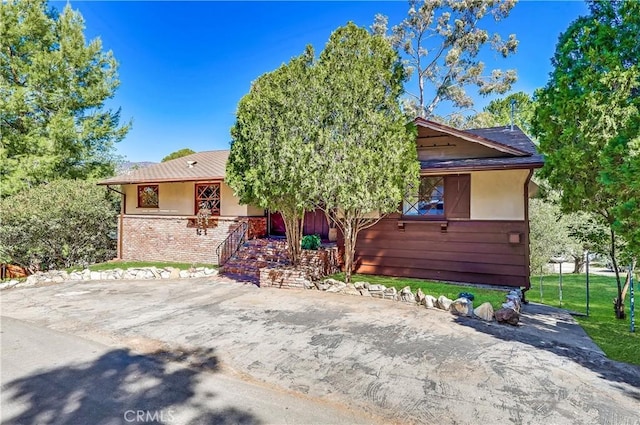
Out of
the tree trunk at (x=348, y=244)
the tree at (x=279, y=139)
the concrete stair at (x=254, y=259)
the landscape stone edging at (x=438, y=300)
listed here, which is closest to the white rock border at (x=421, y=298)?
the landscape stone edging at (x=438, y=300)

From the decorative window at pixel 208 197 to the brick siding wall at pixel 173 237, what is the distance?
0.83 meters

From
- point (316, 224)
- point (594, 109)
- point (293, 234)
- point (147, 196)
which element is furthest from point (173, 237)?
point (594, 109)

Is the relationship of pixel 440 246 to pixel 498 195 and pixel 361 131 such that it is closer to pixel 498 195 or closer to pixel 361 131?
pixel 498 195

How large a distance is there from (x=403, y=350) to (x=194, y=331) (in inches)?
134

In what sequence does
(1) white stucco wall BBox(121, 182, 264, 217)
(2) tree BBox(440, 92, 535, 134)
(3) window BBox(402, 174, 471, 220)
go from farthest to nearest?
1. (2) tree BBox(440, 92, 535, 134)
2. (1) white stucco wall BBox(121, 182, 264, 217)
3. (3) window BBox(402, 174, 471, 220)

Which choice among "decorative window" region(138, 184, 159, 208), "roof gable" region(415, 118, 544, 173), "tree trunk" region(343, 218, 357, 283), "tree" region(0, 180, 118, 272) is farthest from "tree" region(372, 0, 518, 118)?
"tree" region(0, 180, 118, 272)

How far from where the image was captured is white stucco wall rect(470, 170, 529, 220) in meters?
8.58

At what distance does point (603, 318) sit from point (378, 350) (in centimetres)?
559

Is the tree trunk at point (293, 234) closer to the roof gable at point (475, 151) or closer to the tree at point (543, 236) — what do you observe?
the roof gable at point (475, 151)

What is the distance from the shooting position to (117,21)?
564 inches

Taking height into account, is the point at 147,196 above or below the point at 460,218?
above

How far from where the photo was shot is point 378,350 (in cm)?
472

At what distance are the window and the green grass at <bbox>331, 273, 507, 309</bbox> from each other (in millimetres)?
1901

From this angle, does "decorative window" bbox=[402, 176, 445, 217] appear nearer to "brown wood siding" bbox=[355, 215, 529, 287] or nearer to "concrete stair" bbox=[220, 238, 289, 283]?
"brown wood siding" bbox=[355, 215, 529, 287]
